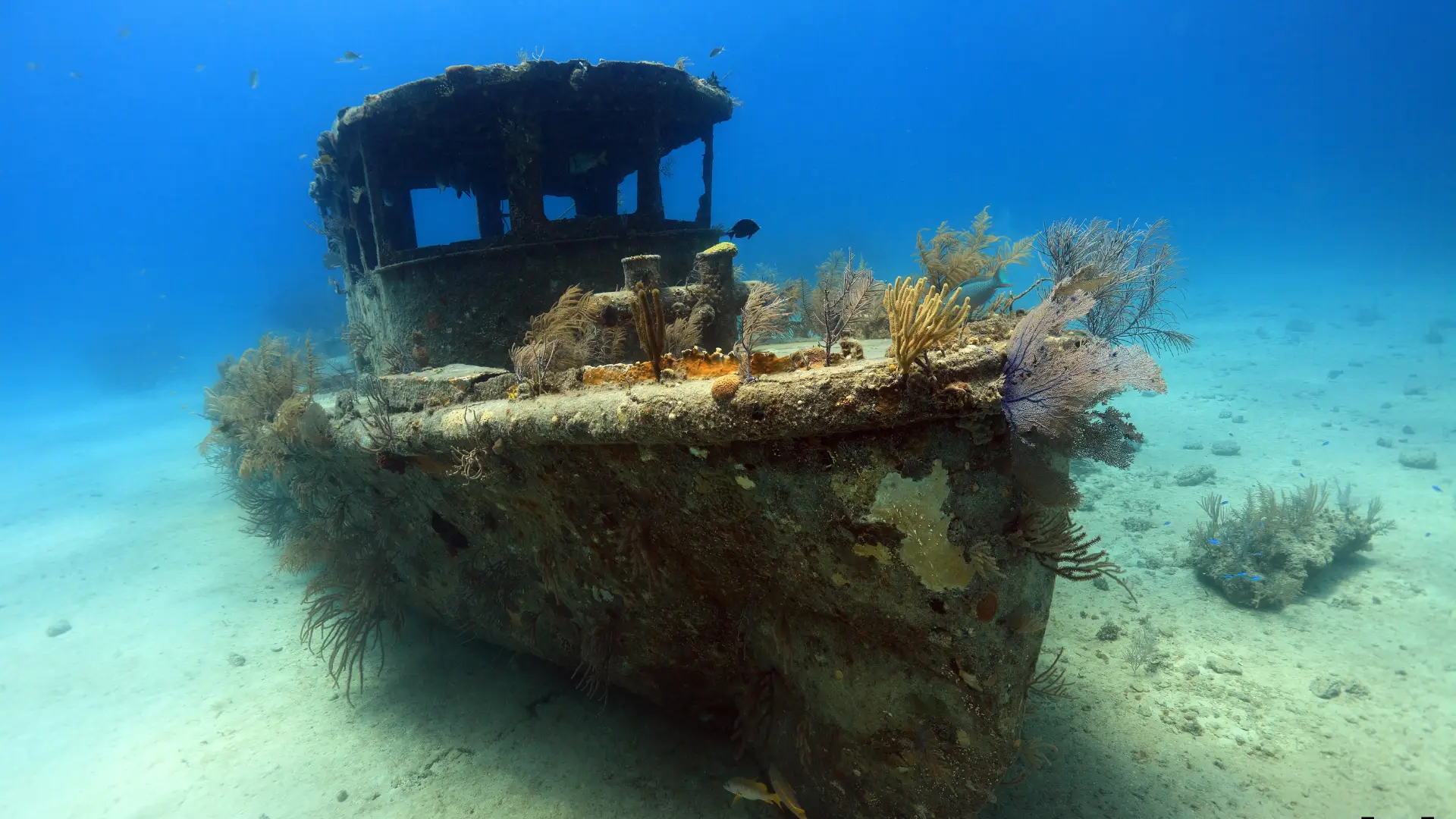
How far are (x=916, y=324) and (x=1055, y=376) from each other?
56cm

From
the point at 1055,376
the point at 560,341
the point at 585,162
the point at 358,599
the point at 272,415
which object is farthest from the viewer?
the point at 585,162

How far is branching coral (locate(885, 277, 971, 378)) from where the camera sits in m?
2.24

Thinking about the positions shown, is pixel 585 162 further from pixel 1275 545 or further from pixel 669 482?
pixel 1275 545

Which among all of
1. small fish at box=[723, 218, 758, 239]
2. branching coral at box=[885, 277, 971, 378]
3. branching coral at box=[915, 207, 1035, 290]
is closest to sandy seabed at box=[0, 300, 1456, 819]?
branching coral at box=[885, 277, 971, 378]

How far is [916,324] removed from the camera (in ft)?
7.43

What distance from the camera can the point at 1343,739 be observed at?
4.64m

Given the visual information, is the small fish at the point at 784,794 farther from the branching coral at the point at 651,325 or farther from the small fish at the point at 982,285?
Answer: the small fish at the point at 982,285

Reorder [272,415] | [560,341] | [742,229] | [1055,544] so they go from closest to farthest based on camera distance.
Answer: [1055,544], [560,341], [272,415], [742,229]

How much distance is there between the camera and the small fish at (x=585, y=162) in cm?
850

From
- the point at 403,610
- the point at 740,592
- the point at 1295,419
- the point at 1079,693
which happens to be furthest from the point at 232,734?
the point at 1295,419

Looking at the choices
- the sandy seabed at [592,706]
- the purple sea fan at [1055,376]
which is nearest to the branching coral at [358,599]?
the sandy seabed at [592,706]

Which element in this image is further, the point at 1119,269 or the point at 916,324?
the point at 1119,269

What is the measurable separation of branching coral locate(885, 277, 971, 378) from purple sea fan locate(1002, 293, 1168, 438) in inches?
11.2

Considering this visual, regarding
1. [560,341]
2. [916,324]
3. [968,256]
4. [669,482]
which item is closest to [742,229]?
[968,256]
